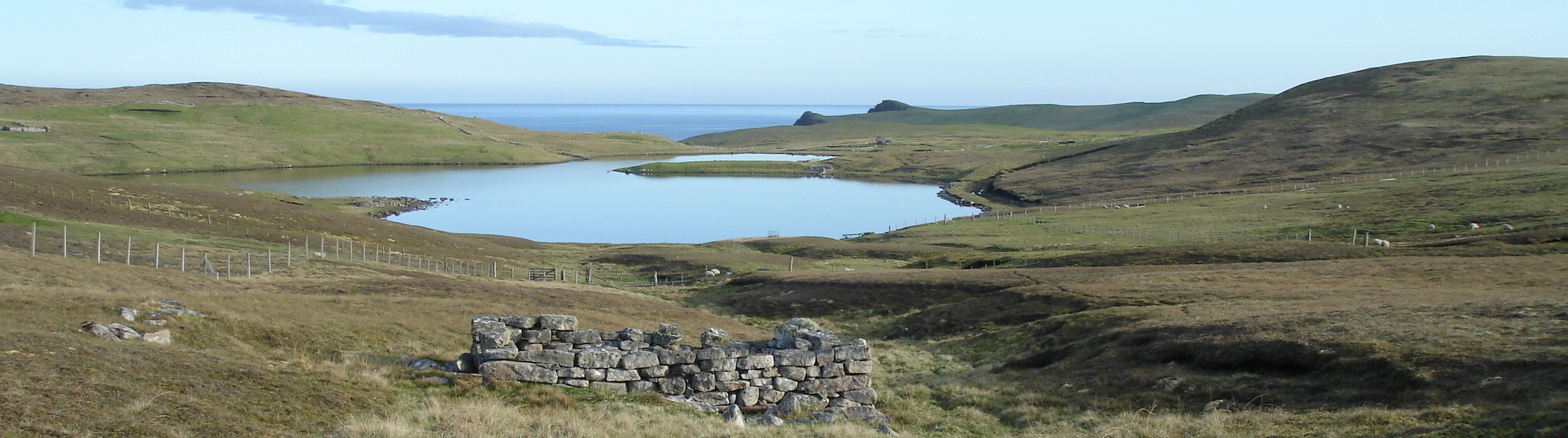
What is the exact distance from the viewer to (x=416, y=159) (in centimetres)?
15512

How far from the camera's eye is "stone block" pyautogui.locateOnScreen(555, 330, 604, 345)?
1772 cm

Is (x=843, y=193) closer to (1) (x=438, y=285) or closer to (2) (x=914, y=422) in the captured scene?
(1) (x=438, y=285)

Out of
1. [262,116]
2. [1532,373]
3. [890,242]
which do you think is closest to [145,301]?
[1532,373]

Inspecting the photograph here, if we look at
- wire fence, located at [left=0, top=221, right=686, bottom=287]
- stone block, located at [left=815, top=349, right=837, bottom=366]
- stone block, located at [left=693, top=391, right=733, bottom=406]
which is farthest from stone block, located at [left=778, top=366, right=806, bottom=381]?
wire fence, located at [left=0, top=221, right=686, bottom=287]

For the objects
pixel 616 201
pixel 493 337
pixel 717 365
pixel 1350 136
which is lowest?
pixel 616 201

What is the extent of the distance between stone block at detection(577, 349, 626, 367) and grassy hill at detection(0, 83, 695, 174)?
114662mm

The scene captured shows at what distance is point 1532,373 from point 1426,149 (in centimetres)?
9634

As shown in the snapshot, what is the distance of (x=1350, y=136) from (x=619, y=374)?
368ft

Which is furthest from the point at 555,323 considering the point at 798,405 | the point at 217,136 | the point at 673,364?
the point at 217,136

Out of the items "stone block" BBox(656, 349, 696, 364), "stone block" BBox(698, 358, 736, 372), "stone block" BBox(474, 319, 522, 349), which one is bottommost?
"stone block" BBox(698, 358, 736, 372)

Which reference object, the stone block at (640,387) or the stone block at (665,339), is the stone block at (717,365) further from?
the stone block at (665,339)

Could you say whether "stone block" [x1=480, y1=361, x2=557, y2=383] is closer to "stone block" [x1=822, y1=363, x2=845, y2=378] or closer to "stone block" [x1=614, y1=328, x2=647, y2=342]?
"stone block" [x1=614, y1=328, x2=647, y2=342]

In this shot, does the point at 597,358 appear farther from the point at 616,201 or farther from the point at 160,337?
the point at 616,201

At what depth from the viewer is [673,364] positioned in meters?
17.0
